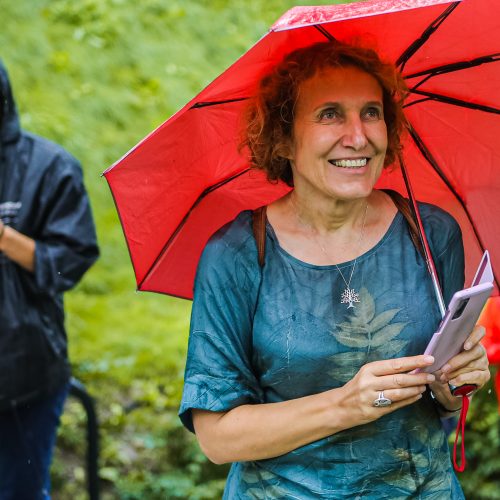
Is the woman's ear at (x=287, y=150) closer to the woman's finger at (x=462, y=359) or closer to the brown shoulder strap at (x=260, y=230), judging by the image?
the brown shoulder strap at (x=260, y=230)

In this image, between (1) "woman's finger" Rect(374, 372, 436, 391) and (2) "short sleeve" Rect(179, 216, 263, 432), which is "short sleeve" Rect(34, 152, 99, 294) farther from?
(1) "woman's finger" Rect(374, 372, 436, 391)

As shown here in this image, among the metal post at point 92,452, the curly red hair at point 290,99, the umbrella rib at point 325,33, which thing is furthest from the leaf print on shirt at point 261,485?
the metal post at point 92,452

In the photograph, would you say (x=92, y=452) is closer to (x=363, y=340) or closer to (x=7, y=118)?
(x=7, y=118)

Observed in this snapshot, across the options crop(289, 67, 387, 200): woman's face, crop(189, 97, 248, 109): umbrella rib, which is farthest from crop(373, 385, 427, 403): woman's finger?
crop(189, 97, 248, 109): umbrella rib

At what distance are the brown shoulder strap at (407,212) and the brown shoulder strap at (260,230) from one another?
332 mm

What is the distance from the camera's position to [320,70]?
8.26ft

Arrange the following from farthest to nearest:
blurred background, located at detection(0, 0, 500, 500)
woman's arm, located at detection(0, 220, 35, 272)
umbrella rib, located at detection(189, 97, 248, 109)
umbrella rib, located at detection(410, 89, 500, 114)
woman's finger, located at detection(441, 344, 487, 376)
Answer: blurred background, located at detection(0, 0, 500, 500) → woman's arm, located at detection(0, 220, 35, 272) → umbrella rib, located at detection(410, 89, 500, 114) → umbrella rib, located at detection(189, 97, 248, 109) → woman's finger, located at detection(441, 344, 487, 376)

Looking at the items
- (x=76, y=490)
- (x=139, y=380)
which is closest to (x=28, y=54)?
(x=139, y=380)

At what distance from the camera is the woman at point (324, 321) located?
95.5 inches

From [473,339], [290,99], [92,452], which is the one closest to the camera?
[473,339]

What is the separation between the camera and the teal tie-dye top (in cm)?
243

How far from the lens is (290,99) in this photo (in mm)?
2582

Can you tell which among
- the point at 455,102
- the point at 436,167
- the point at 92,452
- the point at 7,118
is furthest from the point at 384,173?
the point at 92,452

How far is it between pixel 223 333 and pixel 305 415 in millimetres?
273
